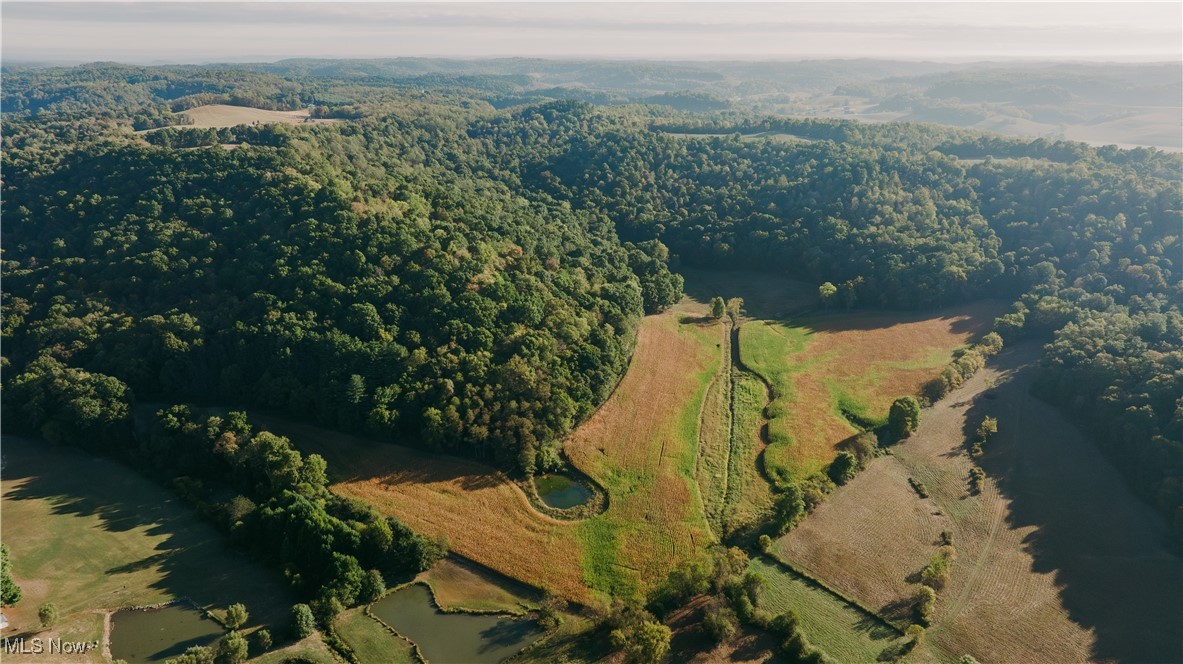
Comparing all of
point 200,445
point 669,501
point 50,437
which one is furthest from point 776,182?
point 50,437

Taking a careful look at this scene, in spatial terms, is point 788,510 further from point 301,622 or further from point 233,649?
point 233,649

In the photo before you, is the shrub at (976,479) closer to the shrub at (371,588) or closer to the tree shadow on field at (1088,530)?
the tree shadow on field at (1088,530)

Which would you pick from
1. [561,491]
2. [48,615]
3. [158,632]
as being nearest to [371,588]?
[158,632]

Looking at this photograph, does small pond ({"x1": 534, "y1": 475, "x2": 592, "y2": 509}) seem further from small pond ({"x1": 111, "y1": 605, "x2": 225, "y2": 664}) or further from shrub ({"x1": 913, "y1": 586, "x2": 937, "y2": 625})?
shrub ({"x1": 913, "y1": 586, "x2": 937, "y2": 625})

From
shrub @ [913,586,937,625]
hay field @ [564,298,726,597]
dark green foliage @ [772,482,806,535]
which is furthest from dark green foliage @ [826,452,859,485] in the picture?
shrub @ [913,586,937,625]

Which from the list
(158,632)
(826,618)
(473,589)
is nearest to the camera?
(158,632)

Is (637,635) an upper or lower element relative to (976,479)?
lower

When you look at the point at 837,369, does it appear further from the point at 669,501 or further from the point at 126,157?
the point at 126,157

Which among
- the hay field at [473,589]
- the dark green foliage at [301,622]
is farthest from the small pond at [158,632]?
the hay field at [473,589]
